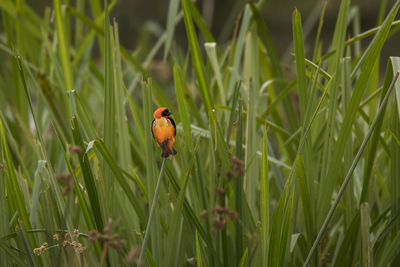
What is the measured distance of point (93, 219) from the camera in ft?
1.69

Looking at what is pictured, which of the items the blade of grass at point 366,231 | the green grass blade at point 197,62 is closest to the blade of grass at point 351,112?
the blade of grass at point 366,231

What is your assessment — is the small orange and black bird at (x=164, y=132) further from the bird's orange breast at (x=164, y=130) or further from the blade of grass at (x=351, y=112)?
the blade of grass at (x=351, y=112)

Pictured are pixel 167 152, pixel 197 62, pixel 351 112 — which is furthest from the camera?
pixel 197 62

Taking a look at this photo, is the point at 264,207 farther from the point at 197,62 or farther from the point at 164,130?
the point at 197,62

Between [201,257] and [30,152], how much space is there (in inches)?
19.5

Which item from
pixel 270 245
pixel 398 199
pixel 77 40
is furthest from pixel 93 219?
pixel 77 40

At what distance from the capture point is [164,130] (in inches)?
14.5

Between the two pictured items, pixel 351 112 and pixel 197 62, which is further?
pixel 197 62

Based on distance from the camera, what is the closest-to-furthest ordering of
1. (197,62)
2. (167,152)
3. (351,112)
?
(167,152), (351,112), (197,62)

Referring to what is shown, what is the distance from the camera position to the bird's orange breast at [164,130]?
37cm

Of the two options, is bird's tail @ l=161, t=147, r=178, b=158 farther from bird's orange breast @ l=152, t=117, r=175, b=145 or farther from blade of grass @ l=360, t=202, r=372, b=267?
blade of grass @ l=360, t=202, r=372, b=267

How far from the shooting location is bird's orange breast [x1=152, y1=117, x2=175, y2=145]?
14.5 inches

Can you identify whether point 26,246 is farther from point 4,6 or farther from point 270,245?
point 4,6

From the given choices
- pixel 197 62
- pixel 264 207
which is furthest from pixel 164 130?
pixel 197 62
